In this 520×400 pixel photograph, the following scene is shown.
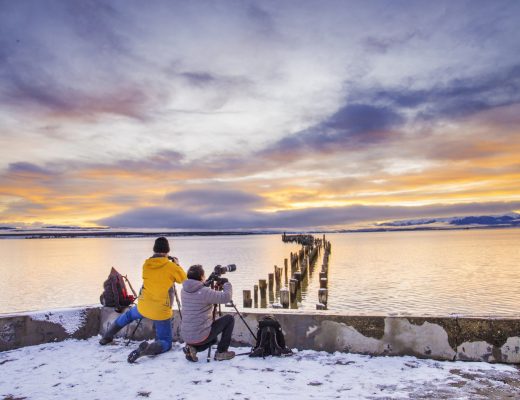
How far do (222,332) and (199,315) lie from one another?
0.45 m

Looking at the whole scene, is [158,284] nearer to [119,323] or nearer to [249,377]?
[119,323]

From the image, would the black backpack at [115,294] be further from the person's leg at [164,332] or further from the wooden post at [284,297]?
the wooden post at [284,297]

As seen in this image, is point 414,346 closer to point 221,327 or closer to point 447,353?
point 447,353

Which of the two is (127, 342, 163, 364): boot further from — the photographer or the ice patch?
the ice patch

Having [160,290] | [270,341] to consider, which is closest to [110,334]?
[160,290]

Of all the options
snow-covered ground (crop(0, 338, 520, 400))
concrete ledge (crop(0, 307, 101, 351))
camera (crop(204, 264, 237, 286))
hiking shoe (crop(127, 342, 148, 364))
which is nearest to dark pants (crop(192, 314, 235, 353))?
snow-covered ground (crop(0, 338, 520, 400))

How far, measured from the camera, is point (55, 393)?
14.8ft

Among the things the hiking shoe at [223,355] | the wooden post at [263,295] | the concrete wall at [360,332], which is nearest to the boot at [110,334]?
the concrete wall at [360,332]

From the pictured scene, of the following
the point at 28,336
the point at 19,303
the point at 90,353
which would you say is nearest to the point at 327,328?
the point at 90,353

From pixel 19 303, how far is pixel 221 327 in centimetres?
2276

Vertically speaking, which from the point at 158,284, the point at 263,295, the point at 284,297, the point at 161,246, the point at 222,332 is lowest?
the point at 263,295

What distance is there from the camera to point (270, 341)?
561cm

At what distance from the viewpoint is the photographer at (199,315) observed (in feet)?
18.0

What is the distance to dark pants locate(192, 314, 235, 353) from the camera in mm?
5574
